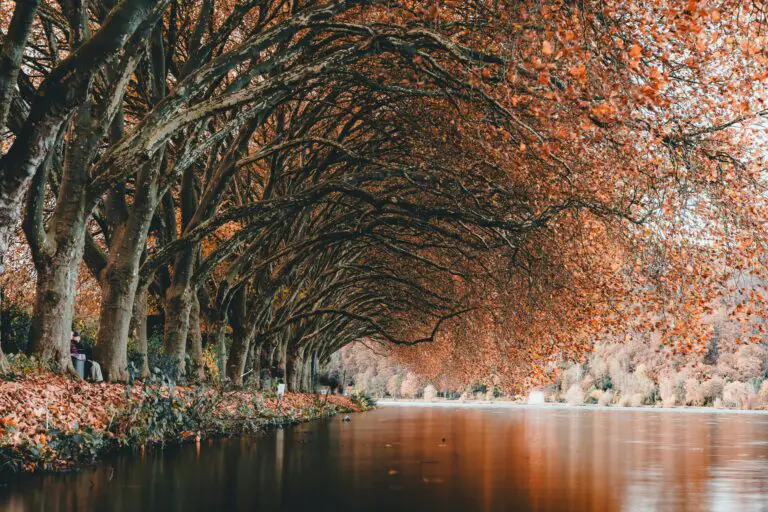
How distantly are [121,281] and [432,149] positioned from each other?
7.95 meters

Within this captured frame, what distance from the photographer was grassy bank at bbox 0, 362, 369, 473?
821cm

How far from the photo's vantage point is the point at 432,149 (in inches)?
722

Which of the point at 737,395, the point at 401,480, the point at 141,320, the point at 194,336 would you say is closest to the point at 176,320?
the point at 141,320

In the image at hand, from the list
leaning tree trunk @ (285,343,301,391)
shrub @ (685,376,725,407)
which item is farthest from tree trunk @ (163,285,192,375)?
shrub @ (685,376,725,407)

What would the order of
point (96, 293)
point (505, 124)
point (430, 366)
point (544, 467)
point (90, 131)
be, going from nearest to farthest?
point (544, 467), point (90, 131), point (505, 124), point (96, 293), point (430, 366)

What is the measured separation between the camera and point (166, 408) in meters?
12.5

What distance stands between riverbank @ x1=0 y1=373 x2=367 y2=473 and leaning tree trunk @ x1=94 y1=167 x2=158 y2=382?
3.62 feet

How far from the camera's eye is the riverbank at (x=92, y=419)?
8203 mm

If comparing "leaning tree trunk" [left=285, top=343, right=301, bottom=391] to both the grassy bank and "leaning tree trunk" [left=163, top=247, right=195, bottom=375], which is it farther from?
the grassy bank

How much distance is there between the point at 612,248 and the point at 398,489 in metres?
10.7

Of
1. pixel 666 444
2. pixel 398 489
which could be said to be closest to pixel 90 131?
pixel 398 489

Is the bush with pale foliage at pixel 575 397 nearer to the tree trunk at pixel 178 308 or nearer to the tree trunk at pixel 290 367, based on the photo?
the tree trunk at pixel 290 367

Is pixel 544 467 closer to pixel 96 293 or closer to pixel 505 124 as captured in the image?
pixel 505 124

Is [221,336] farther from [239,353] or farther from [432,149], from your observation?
[432,149]
